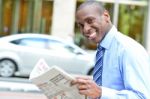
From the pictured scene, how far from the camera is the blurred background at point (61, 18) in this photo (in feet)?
77.3

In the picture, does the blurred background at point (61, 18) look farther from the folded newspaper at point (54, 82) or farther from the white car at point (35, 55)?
the folded newspaper at point (54, 82)

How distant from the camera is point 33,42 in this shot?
16.8 meters

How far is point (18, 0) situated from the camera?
2405cm

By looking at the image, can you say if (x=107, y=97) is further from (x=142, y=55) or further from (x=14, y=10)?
(x=14, y=10)

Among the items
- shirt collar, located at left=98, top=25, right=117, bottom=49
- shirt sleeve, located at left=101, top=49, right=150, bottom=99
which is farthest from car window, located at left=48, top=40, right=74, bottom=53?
shirt sleeve, located at left=101, top=49, right=150, bottom=99

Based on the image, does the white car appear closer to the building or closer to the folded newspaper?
the building

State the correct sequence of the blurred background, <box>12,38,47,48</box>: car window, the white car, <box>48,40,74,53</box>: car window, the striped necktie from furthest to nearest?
the blurred background < <box>48,40,74,53</box>: car window < <box>12,38,47,48</box>: car window < the white car < the striped necktie

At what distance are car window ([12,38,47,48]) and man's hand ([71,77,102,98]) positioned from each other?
46.7 feet

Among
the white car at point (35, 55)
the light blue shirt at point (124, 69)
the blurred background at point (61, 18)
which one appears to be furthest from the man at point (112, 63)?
the blurred background at point (61, 18)

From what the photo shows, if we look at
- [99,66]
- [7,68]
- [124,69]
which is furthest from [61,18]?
[124,69]

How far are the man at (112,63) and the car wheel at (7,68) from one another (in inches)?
540

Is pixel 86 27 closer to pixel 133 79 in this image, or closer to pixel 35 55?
pixel 133 79

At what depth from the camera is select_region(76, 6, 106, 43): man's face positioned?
2711 millimetres

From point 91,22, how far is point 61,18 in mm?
20884
